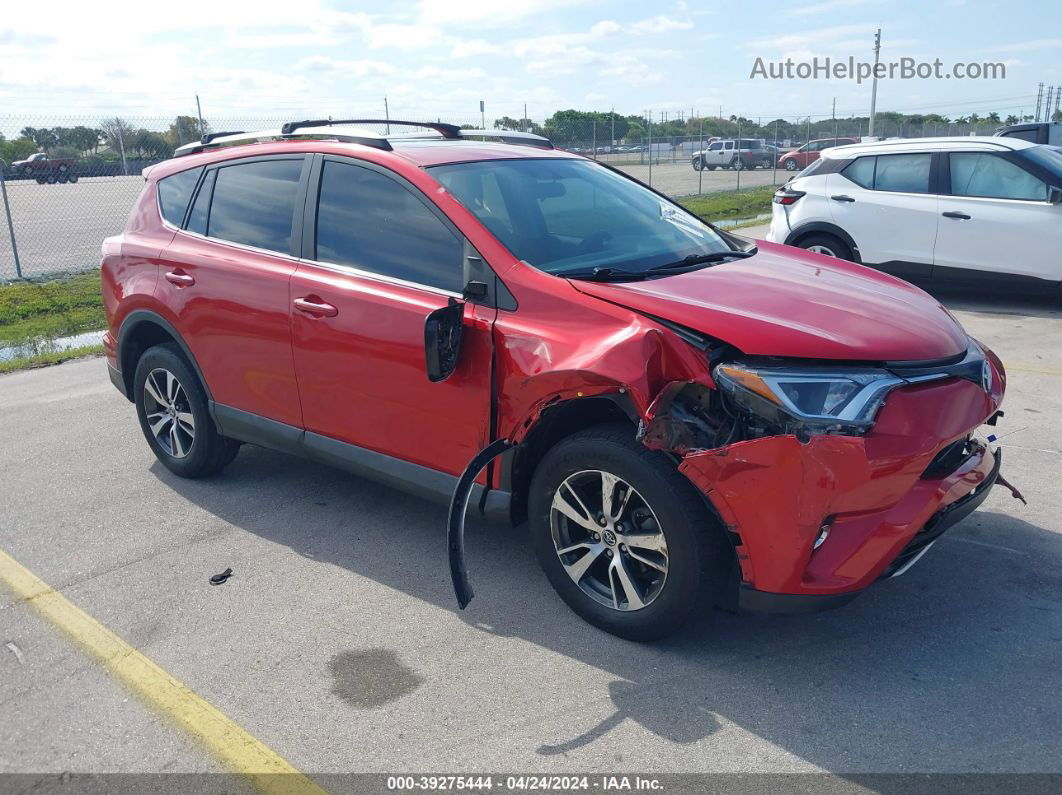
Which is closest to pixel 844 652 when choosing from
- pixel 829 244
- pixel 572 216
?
pixel 572 216

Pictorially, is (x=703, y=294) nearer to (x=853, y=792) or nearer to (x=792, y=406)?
(x=792, y=406)

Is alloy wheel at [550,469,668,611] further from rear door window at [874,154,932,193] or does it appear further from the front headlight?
rear door window at [874,154,932,193]

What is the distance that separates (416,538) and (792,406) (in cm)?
215

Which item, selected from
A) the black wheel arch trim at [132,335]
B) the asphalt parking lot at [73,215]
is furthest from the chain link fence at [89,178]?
the black wheel arch trim at [132,335]

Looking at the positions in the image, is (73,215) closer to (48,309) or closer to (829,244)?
(48,309)

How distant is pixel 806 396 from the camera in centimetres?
303

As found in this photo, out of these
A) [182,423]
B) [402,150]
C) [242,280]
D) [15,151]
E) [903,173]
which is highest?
[15,151]

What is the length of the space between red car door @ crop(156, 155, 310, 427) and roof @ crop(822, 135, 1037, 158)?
7030 mm

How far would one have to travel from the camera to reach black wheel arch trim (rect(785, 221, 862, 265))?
31.6 ft

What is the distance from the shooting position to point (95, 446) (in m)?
5.96

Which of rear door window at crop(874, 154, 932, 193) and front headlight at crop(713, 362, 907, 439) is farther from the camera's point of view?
rear door window at crop(874, 154, 932, 193)

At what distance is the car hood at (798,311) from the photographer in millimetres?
3148

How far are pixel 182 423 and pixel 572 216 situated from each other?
8.30 ft

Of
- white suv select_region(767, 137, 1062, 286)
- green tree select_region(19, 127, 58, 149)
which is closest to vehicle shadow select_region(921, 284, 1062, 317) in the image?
white suv select_region(767, 137, 1062, 286)
